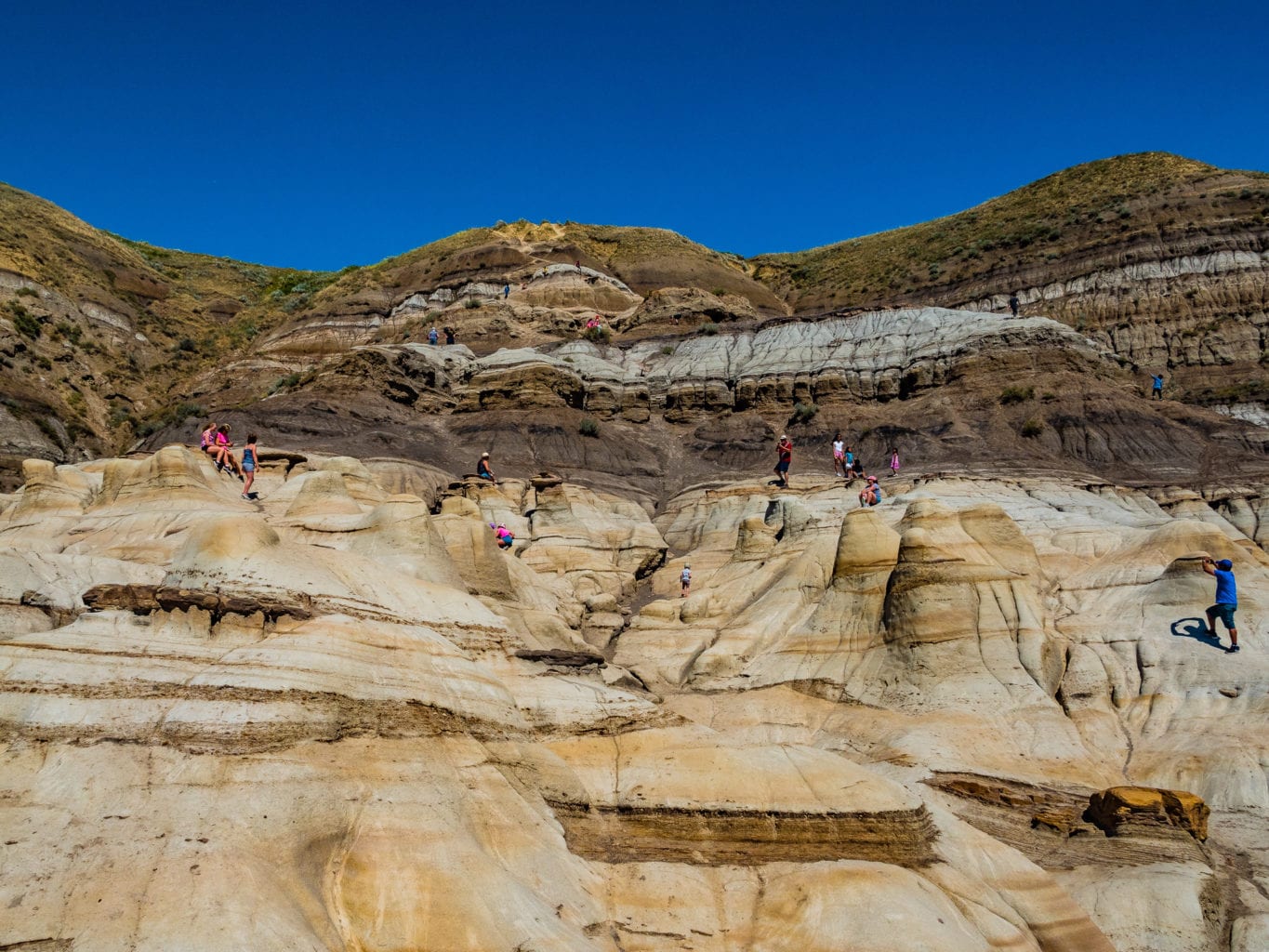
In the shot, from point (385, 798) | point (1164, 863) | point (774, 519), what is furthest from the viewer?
point (774, 519)

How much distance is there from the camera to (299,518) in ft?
62.8

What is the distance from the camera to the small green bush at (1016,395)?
3728 centimetres

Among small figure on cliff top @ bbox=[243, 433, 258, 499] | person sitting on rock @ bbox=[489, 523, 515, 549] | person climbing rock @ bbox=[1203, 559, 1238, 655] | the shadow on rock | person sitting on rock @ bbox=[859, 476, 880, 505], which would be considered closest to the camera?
person climbing rock @ bbox=[1203, 559, 1238, 655]

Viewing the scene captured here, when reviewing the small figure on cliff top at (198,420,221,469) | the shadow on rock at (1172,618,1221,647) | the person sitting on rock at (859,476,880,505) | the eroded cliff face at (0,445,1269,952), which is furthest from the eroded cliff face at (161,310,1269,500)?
the eroded cliff face at (0,445,1269,952)

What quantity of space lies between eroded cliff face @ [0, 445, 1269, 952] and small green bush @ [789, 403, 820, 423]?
67.1ft

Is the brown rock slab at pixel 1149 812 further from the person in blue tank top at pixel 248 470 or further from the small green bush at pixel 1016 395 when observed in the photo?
the small green bush at pixel 1016 395

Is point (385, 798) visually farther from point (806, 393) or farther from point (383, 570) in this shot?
point (806, 393)

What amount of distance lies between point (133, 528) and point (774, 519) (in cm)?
1814

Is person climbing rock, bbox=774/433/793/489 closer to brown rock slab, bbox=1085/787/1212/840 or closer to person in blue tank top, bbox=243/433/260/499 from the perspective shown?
person in blue tank top, bbox=243/433/260/499

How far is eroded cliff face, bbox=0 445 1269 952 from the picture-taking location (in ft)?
24.3

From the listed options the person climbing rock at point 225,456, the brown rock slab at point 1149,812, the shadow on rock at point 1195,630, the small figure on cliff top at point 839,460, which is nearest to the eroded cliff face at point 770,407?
the small figure on cliff top at point 839,460

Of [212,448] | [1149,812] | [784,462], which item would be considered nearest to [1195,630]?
[1149,812]

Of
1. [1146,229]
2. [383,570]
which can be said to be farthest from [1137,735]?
[1146,229]

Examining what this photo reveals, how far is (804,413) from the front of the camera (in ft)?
136
